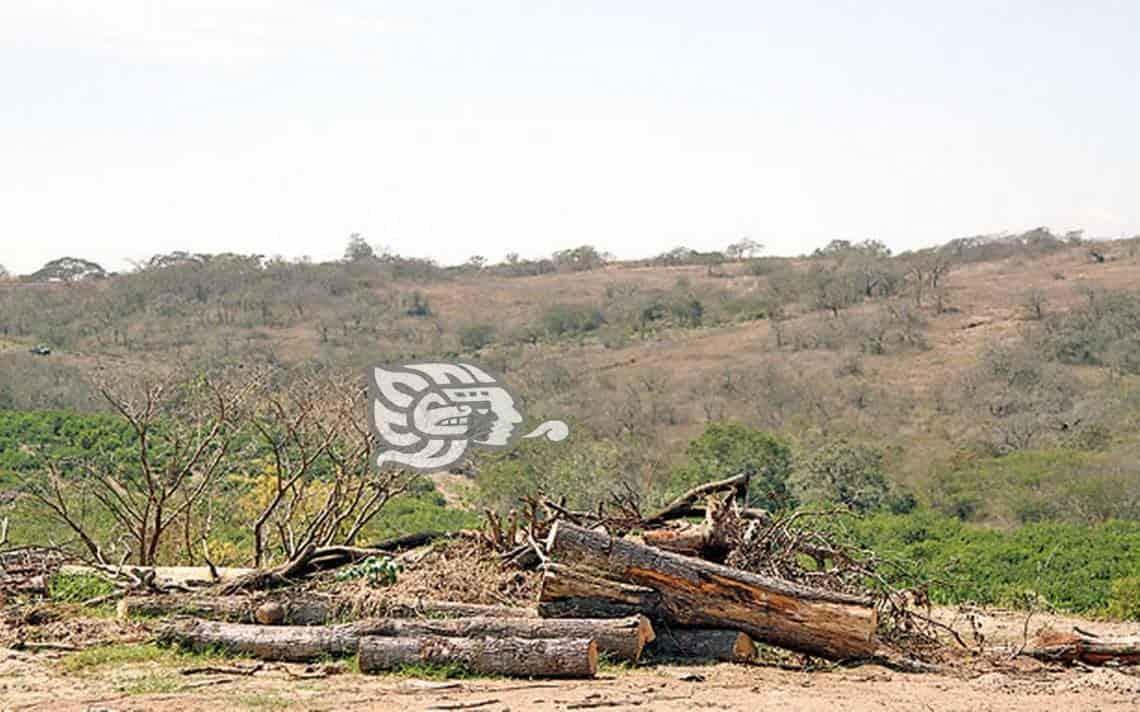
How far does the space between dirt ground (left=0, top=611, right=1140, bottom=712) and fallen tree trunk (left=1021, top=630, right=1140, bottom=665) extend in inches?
7.0

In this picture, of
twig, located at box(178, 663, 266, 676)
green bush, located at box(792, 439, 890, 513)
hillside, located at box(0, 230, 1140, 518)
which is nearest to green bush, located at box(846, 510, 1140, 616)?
green bush, located at box(792, 439, 890, 513)

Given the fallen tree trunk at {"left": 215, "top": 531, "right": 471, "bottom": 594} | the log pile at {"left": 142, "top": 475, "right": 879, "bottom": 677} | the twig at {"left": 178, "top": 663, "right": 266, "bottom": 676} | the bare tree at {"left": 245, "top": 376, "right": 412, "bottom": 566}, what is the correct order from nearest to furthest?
the twig at {"left": 178, "top": 663, "right": 266, "bottom": 676} → the log pile at {"left": 142, "top": 475, "right": 879, "bottom": 677} → the fallen tree trunk at {"left": 215, "top": 531, "right": 471, "bottom": 594} → the bare tree at {"left": 245, "top": 376, "right": 412, "bottom": 566}

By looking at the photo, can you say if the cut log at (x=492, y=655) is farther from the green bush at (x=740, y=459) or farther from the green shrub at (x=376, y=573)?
the green bush at (x=740, y=459)

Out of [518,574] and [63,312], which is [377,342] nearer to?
[63,312]

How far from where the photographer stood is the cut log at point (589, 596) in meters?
9.59

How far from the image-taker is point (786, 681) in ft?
29.6

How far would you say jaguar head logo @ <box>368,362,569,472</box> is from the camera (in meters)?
23.6

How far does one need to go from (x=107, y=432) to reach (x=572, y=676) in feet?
87.1

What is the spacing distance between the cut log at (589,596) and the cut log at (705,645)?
0.24 m

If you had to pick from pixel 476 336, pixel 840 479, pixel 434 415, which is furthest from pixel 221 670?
pixel 476 336

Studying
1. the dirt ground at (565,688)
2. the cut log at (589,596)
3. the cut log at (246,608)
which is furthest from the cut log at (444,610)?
the dirt ground at (565,688)

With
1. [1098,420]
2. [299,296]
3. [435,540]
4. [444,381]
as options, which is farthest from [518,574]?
[299,296]

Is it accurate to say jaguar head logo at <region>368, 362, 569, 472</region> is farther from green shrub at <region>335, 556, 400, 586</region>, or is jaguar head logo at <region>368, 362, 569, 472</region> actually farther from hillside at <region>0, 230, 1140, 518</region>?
green shrub at <region>335, 556, 400, 586</region>

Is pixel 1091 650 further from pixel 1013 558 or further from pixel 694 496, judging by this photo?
pixel 1013 558
